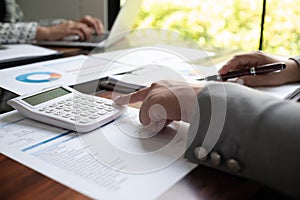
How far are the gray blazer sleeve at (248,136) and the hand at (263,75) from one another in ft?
0.98

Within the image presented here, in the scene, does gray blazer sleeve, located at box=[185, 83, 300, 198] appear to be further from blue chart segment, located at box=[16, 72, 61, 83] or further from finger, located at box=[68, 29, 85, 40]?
finger, located at box=[68, 29, 85, 40]

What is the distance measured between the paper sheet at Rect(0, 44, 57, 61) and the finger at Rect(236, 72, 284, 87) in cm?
67

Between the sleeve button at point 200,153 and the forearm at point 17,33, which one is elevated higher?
the forearm at point 17,33

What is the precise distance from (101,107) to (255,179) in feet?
1.08

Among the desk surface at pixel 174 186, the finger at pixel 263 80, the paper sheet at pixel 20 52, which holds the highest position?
the paper sheet at pixel 20 52

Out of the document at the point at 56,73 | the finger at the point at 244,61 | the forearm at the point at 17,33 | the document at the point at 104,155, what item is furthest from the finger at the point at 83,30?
the document at the point at 104,155

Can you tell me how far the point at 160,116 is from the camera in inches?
23.9

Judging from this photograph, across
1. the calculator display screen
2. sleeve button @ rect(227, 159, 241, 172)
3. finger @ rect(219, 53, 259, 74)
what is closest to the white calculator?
the calculator display screen

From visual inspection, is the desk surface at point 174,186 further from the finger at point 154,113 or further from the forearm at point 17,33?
the forearm at point 17,33

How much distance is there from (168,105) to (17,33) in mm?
1030

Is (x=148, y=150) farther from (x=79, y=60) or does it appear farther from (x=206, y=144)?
(x=79, y=60)

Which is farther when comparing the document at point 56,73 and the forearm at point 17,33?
the forearm at point 17,33

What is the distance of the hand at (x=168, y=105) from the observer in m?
0.60

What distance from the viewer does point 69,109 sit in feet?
2.14
